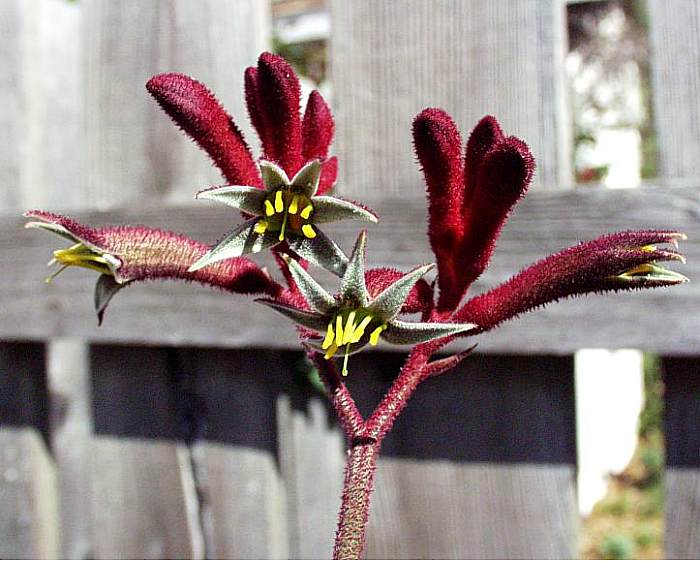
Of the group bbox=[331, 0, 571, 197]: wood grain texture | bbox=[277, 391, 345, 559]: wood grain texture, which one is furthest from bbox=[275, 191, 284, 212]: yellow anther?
bbox=[277, 391, 345, 559]: wood grain texture

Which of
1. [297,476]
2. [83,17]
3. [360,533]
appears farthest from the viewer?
[83,17]

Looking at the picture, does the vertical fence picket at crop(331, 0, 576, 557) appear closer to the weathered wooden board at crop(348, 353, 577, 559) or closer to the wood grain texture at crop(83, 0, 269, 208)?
the weathered wooden board at crop(348, 353, 577, 559)

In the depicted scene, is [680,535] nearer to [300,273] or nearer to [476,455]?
[476,455]

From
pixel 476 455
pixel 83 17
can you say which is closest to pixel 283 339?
pixel 476 455

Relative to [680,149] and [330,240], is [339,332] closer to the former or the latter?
[330,240]

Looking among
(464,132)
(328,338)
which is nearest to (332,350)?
(328,338)

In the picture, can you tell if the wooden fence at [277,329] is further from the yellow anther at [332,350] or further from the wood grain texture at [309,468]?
the yellow anther at [332,350]

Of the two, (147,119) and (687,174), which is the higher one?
(147,119)
